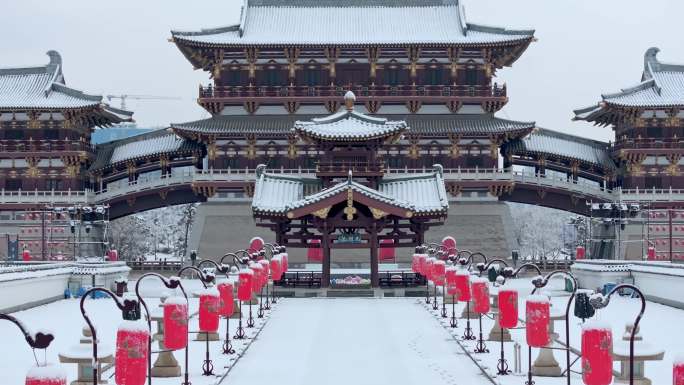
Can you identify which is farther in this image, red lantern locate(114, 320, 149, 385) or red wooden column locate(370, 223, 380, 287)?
red wooden column locate(370, 223, 380, 287)

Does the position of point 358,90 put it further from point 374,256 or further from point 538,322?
point 538,322

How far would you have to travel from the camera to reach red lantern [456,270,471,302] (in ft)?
75.2

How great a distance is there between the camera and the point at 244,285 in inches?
909

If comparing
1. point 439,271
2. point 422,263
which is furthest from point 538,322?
point 422,263

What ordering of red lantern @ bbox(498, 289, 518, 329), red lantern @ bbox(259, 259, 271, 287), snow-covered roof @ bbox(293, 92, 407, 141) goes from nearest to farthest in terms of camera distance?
red lantern @ bbox(498, 289, 518, 329) < red lantern @ bbox(259, 259, 271, 287) < snow-covered roof @ bbox(293, 92, 407, 141)

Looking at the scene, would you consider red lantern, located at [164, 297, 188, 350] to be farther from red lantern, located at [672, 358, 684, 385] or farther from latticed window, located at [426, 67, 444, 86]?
latticed window, located at [426, 67, 444, 86]

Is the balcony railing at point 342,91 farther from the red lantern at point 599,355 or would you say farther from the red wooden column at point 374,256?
the red lantern at point 599,355

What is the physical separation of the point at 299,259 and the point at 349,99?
1741 centimetres

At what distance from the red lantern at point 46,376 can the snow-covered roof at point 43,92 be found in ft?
160

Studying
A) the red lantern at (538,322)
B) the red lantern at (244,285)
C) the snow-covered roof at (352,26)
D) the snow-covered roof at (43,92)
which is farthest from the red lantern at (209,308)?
the snow-covered roof at (43,92)

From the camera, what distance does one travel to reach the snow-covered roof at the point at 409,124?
180 feet

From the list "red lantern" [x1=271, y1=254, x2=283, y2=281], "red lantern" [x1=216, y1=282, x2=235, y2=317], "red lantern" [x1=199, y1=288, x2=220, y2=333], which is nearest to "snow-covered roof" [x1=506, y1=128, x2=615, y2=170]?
"red lantern" [x1=271, y1=254, x2=283, y2=281]

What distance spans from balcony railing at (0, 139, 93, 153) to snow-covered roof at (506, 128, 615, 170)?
28583 millimetres

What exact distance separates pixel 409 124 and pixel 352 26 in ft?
28.1
